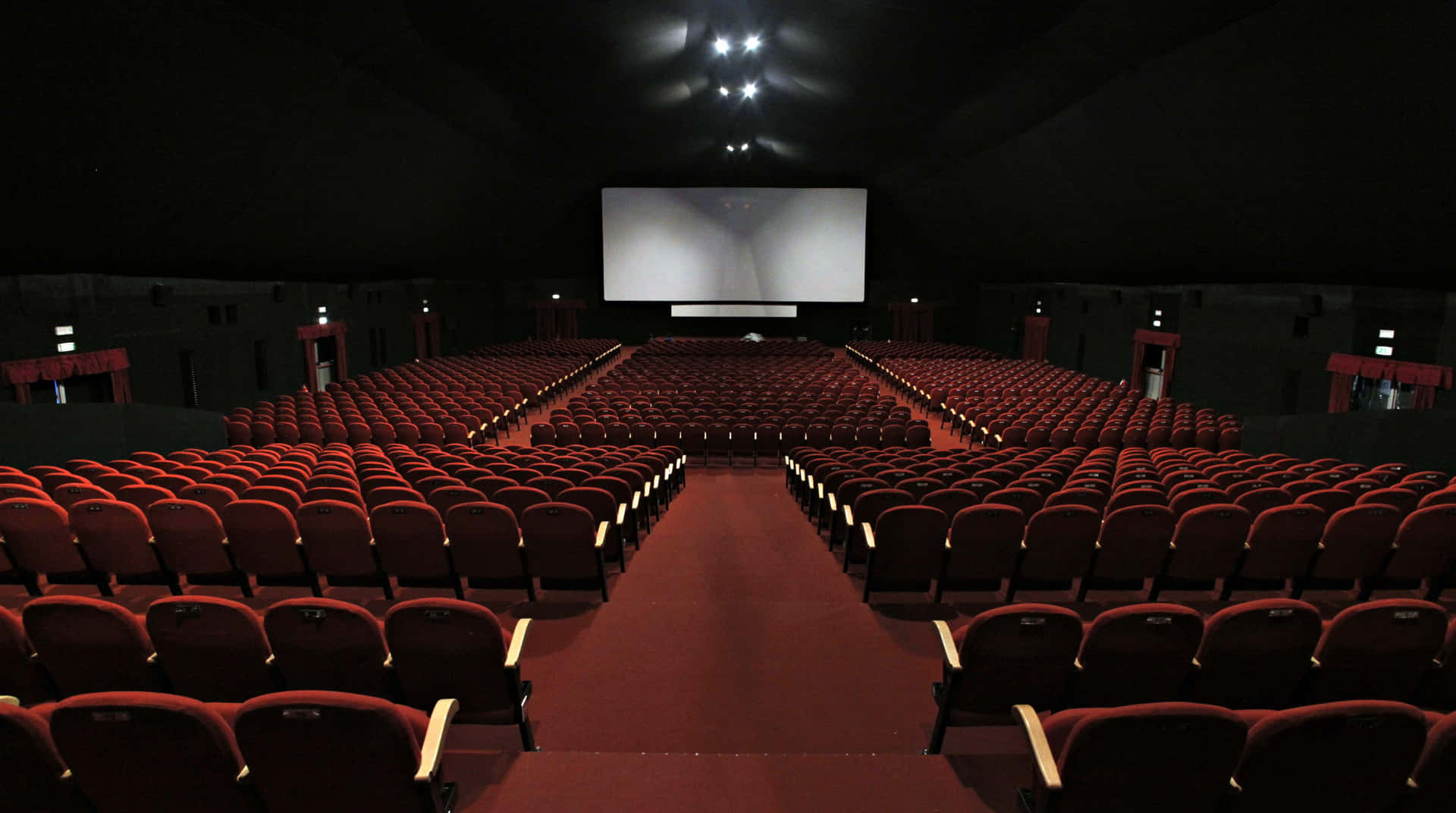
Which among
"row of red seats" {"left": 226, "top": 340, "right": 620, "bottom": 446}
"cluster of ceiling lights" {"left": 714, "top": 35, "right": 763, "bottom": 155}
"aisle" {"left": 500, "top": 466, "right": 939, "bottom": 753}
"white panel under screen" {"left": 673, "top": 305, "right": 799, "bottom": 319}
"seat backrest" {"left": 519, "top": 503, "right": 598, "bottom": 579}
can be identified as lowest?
"aisle" {"left": 500, "top": 466, "right": 939, "bottom": 753}

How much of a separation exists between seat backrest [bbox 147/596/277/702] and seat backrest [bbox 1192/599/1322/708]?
14.1ft

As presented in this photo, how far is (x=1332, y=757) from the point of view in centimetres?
245

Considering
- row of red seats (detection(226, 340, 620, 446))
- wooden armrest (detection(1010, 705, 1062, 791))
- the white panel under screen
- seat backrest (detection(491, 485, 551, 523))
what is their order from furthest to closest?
the white panel under screen < row of red seats (detection(226, 340, 620, 446)) < seat backrest (detection(491, 485, 551, 523)) < wooden armrest (detection(1010, 705, 1062, 791))

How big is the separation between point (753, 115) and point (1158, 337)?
13.0 metres

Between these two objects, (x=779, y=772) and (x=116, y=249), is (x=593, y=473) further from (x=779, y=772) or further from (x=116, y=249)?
(x=116, y=249)

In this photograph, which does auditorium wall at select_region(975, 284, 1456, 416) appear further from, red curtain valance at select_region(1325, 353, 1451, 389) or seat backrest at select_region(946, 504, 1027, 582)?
seat backrest at select_region(946, 504, 1027, 582)

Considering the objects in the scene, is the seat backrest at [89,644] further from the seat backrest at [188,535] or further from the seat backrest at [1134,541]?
the seat backrest at [1134,541]

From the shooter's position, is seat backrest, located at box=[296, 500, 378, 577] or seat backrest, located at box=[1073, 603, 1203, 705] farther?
seat backrest, located at box=[296, 500, 378, 577]

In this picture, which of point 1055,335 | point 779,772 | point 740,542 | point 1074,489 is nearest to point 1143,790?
point 779,772

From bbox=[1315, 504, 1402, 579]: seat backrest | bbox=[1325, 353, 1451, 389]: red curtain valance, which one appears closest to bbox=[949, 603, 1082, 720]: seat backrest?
bbox=[1315, 504, 1402, 579]: seat backrest

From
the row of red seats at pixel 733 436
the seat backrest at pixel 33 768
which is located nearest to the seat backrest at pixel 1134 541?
the seat backrest at pixel 33 768

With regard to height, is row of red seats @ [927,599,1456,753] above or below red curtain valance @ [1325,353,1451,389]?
below

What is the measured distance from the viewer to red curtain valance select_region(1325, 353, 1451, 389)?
12086mm

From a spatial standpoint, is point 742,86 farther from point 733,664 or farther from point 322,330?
point 733,664
